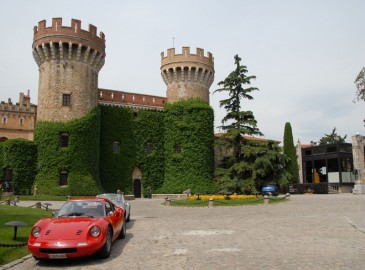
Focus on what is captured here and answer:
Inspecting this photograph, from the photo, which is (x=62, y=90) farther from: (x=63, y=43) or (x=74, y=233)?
(x=74, y=233)

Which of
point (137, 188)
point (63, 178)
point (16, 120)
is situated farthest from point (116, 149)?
point (16, 120)

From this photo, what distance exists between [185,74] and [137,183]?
13818mm

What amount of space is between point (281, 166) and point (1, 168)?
26.5 m

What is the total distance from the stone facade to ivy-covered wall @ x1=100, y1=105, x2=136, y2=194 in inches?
1103

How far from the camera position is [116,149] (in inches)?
1516

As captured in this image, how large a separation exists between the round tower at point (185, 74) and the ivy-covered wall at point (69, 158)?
11788 millimetres

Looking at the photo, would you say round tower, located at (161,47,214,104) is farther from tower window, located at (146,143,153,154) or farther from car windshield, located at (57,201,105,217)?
car windshield, located at (57,201,105,217)

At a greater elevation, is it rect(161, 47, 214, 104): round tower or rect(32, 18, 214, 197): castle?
rect(161, 47, 214, 104): round tower

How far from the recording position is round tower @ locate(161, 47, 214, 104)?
137 ft

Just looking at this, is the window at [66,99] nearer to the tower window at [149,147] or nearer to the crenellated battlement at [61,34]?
the crenellated battlement at [61,34]

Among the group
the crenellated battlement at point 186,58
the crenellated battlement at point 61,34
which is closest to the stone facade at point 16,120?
the crenellated battlement at point 61,34

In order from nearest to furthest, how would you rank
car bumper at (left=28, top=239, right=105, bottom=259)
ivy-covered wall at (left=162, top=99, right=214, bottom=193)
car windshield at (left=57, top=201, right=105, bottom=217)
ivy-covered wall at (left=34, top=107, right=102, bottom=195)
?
car bumper at (left=28, top=239, right=105, bottom=259)
car windshield at (left=57, top=201, right=105, bottom=217)
ivy-covered wall at (left=34, top=107, right=102, bottom=195)
ivy-covered wall at (left=162, top=99, right=214, bottom=193)

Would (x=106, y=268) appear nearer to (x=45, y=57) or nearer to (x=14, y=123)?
(x=45, y=57)

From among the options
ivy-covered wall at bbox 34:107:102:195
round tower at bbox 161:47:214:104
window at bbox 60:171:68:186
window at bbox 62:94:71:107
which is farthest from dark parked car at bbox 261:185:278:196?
window at bbox 62:94:71:107
